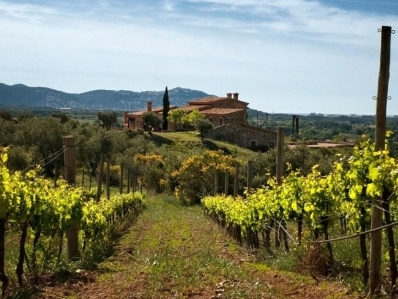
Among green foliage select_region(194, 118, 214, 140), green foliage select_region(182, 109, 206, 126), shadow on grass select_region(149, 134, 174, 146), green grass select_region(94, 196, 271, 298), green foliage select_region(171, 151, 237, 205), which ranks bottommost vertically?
green foliage select_region(171, 151, 237, 205)

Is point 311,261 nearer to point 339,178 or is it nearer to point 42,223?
point 339,178

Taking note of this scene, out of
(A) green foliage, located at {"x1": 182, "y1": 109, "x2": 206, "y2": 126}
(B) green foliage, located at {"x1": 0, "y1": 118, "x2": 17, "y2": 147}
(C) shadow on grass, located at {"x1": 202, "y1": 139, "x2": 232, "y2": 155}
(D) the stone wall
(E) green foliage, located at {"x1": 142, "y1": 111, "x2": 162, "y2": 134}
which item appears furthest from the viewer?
(E) green foliage, located at {"x1": 142, "y1": 111, "x2": 162, "y2": 134}

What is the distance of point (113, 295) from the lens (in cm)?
722

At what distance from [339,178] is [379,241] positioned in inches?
54.2

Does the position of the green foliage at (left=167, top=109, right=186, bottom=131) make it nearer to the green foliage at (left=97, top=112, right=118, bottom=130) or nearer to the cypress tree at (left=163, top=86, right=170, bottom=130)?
the cypress tree at (left=163, top=86, right=170, bottom=130)

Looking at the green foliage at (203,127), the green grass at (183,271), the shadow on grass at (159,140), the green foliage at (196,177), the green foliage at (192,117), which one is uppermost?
the green foliage at (192,117)

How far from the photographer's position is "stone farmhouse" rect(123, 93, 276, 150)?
8044 cm

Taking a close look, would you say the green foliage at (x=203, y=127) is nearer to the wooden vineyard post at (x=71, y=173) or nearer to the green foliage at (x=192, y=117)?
the green foliage at (x=192, y=117)

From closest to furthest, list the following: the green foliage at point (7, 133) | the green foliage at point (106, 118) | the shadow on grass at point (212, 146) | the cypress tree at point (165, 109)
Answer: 1. the green foliage at point (7, 133)
2. the shadow on grass at point (212, 146)
3. the cypress tree at point (165, 109)
4. the green foliage at point (106, 118)

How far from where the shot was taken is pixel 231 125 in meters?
80.8

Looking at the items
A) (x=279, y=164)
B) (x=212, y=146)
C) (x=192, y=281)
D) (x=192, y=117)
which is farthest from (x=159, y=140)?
(x=192, y=281)

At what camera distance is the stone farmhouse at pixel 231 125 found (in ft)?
264

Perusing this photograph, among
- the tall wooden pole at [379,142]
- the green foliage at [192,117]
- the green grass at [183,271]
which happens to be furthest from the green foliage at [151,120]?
the tall wooden pole at [379,142]

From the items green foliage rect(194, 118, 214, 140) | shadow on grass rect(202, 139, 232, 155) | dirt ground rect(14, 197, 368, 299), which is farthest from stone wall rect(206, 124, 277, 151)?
dirt ground rect(14, 197, 368, 299)
